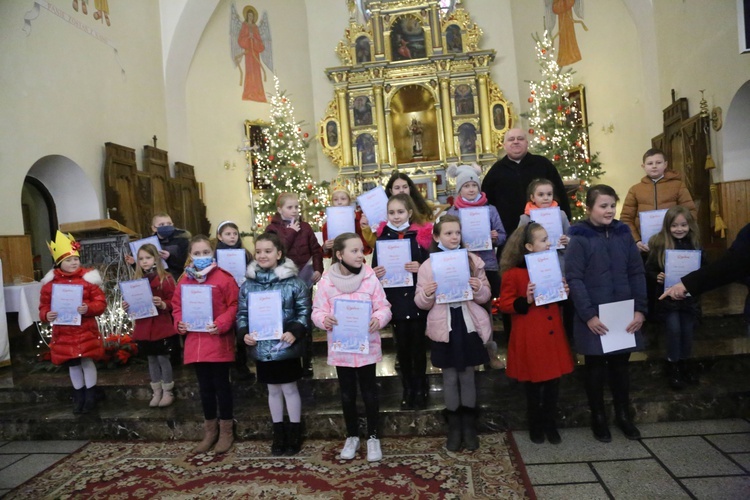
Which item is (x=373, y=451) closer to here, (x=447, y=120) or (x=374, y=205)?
(x=374, y=205)

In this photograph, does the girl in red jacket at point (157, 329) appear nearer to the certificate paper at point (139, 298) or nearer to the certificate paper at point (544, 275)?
the certificate paper at point (139, 298)

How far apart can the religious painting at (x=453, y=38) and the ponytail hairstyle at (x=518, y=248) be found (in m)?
11.5

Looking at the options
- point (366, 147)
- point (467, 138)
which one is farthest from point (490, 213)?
point (366, 147)

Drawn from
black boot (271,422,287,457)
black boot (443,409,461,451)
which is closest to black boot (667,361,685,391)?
black boot (443,409,461,451)

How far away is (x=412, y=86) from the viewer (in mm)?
14102

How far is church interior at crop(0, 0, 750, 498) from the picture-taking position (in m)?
3.77

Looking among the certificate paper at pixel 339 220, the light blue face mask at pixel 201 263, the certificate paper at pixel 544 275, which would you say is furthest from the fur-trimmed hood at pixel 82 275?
the certificate paper at pixel 544 275

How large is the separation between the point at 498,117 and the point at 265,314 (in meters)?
11.5

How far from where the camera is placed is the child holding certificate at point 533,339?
3352 mm

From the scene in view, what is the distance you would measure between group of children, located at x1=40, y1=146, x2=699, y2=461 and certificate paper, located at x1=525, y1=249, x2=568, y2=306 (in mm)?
57

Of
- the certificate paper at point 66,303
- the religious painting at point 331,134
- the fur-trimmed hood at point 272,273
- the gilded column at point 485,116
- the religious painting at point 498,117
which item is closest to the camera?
the fur-trimmed hood at point 272,273

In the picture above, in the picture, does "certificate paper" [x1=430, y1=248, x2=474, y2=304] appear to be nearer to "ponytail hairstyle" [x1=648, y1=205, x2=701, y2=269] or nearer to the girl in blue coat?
the girl in blue coat

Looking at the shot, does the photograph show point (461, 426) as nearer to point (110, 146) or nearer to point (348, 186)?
point (110, 146)

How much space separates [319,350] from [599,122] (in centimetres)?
1014
